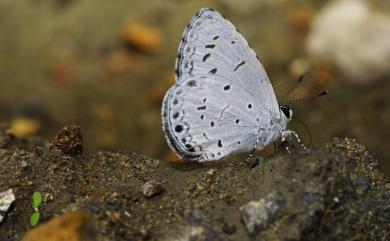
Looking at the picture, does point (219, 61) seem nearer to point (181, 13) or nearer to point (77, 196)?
point (77, 196)

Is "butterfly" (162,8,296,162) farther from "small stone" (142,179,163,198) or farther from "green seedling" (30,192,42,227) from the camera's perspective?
"green seedling" (30,192,42,227)

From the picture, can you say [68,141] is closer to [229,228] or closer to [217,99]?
[217,99]

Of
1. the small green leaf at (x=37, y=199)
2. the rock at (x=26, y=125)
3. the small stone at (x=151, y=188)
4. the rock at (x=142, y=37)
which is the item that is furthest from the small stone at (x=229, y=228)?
the rock at (x=142, y=37)

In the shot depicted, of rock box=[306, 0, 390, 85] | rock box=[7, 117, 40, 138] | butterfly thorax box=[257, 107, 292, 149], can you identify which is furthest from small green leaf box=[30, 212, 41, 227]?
rock box=[306, 0, 390, 85]

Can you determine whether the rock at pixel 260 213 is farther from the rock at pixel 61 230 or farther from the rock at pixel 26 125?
the rock at pixel 26 125

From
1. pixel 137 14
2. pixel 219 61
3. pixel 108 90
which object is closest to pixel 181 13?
pixel 137 14

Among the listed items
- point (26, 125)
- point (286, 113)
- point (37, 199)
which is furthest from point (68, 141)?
point (26, 125)
